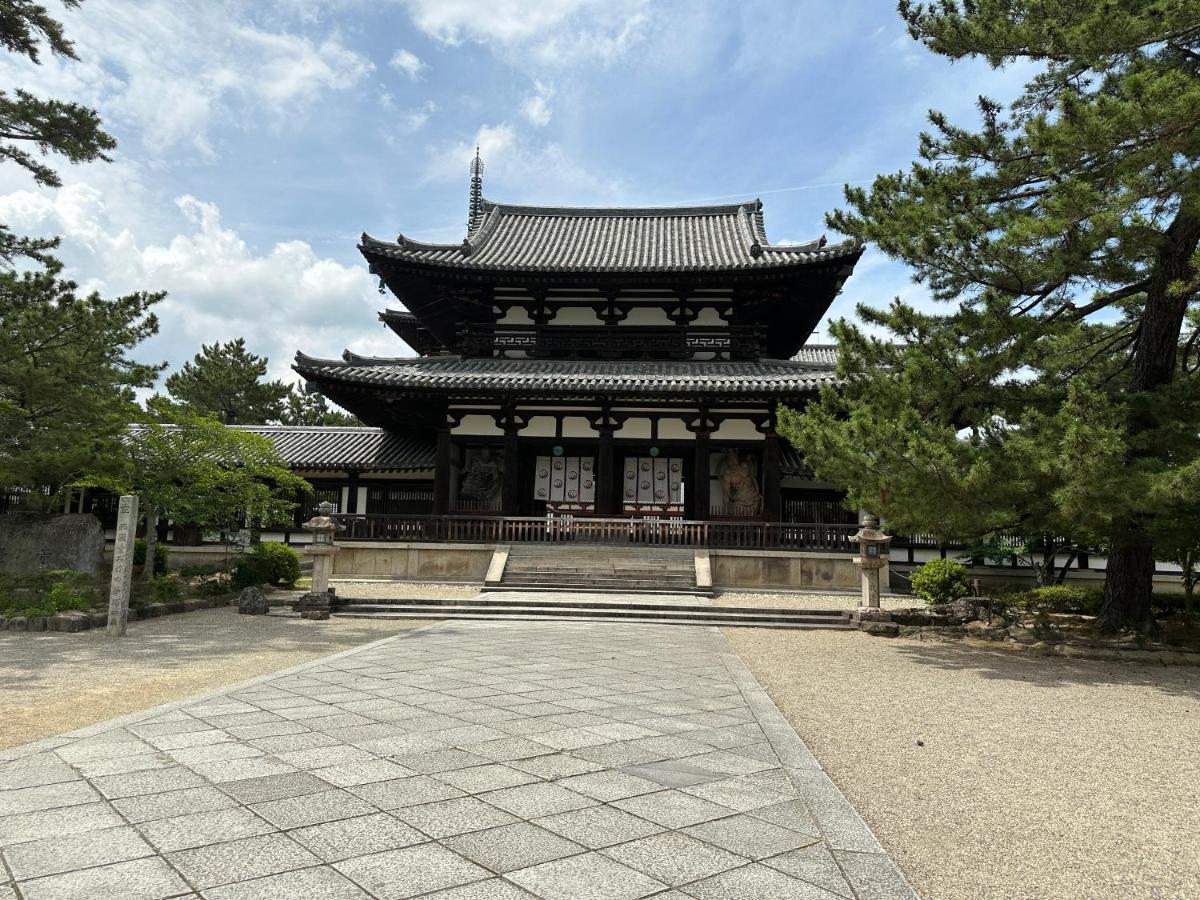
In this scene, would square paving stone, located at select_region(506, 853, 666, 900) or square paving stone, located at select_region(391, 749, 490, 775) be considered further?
square paving stone, located at select_region(391, 749, 490, 775)

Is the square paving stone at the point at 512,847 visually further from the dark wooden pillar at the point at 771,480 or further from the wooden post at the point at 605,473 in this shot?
the dark wooden pillar at the point at 771,480

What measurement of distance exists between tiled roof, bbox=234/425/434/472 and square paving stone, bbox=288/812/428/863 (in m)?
16.7

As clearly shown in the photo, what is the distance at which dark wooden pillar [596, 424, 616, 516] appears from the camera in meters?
17.2

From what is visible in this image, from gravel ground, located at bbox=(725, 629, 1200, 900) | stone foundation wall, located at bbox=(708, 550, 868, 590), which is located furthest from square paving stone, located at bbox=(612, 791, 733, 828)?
stone foundation wall, located at bbox=(708, 550, 868, 590)

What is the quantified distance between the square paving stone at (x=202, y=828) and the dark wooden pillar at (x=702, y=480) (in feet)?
46.9

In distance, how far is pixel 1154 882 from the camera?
308 cm

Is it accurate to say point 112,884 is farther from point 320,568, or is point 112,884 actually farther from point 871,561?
point 871,561

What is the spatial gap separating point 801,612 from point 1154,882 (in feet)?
30.6

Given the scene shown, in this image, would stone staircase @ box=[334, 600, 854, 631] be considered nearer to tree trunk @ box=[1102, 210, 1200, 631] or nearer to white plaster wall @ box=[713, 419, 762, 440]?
tree trunk @ box=[1102, 210, 1200, 631]

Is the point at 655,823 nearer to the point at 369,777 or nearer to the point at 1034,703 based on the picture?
the point at 369,777

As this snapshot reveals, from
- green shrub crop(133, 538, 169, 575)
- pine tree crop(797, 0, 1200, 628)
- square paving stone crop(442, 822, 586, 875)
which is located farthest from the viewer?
green shrub crop(133, 538, 169, 575)

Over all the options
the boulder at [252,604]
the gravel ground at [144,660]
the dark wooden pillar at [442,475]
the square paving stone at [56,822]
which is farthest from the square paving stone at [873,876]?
the dark wooden pillar at [442,475]

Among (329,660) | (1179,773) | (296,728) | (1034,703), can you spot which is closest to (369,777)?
(296,728)

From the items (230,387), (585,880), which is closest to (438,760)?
(585,880)
